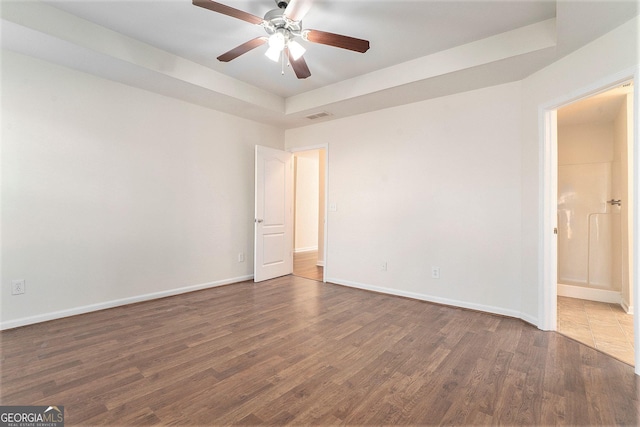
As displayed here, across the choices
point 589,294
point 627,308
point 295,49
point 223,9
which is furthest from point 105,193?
point 589,294

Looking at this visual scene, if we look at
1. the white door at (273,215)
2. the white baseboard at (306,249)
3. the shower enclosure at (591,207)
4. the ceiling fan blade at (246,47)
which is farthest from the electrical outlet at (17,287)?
the shower enclosure at (591,207)

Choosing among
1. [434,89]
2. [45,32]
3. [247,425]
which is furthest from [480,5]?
[45,32]

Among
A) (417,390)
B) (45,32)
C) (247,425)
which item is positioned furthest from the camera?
(45,32)

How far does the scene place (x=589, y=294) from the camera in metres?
3.94

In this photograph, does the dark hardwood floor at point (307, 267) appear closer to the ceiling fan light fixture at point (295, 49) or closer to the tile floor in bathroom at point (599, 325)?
the tile floor in bathroom at point (599, 325)

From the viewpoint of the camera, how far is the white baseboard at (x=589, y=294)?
379 centimetres

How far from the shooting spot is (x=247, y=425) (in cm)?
157

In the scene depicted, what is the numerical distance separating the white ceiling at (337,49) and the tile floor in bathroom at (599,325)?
256cm

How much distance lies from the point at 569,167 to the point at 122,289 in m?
6.17

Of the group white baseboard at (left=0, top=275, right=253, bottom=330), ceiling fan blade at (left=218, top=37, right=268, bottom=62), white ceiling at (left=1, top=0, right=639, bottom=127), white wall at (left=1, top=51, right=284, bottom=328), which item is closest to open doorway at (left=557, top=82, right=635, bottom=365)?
white ceiling at (left=1, top=0, right=639, bottom=127)

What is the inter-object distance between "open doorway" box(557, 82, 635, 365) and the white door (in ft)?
12.5

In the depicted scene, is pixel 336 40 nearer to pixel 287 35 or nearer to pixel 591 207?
pixel 287 35

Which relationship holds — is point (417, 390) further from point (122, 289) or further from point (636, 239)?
point (122, 289)

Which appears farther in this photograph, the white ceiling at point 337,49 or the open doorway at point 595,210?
the open doorway at point 595,210
